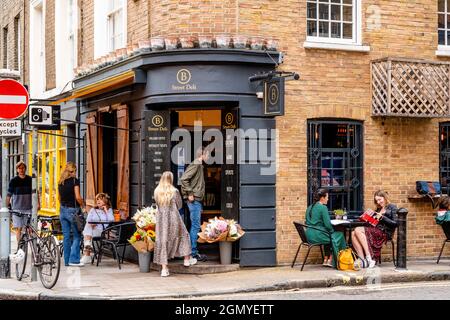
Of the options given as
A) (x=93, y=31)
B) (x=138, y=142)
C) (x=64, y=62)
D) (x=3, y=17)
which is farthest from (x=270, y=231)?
(x=3, y=17)

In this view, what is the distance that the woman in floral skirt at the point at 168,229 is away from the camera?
13.2 meters

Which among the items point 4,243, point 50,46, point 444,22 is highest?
point 50,46

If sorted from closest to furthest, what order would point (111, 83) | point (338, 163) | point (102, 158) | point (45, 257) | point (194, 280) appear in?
point (45, 257)
point (194, 280)
point (338, 163)
point (111, 83)
point (102, 158)

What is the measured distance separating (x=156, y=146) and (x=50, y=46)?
27.3ft

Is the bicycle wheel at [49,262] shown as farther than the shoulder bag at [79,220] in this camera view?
No

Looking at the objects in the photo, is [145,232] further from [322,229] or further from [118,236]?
[322,229]

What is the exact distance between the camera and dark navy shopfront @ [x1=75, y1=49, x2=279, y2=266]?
45.2 feet

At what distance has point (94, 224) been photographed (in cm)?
1504

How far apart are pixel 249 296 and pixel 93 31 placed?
8.57 metres

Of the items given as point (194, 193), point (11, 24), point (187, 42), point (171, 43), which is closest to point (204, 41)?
point (187, 42)

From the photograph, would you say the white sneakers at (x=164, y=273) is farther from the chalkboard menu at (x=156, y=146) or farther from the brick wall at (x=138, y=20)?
the brick wall at (x=138, y=20)

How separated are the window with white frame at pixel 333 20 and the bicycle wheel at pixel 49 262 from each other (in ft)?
20.2

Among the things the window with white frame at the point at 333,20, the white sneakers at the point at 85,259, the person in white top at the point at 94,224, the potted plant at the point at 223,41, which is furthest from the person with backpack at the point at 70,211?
the window with white frame at the point at 333,20

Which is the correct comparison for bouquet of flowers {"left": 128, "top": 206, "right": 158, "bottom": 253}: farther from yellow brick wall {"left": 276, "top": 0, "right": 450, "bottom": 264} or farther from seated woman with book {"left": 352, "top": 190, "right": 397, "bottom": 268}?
seated woman with book {"left": 352, "top": 190, "right": 397, "bottom": 268}
